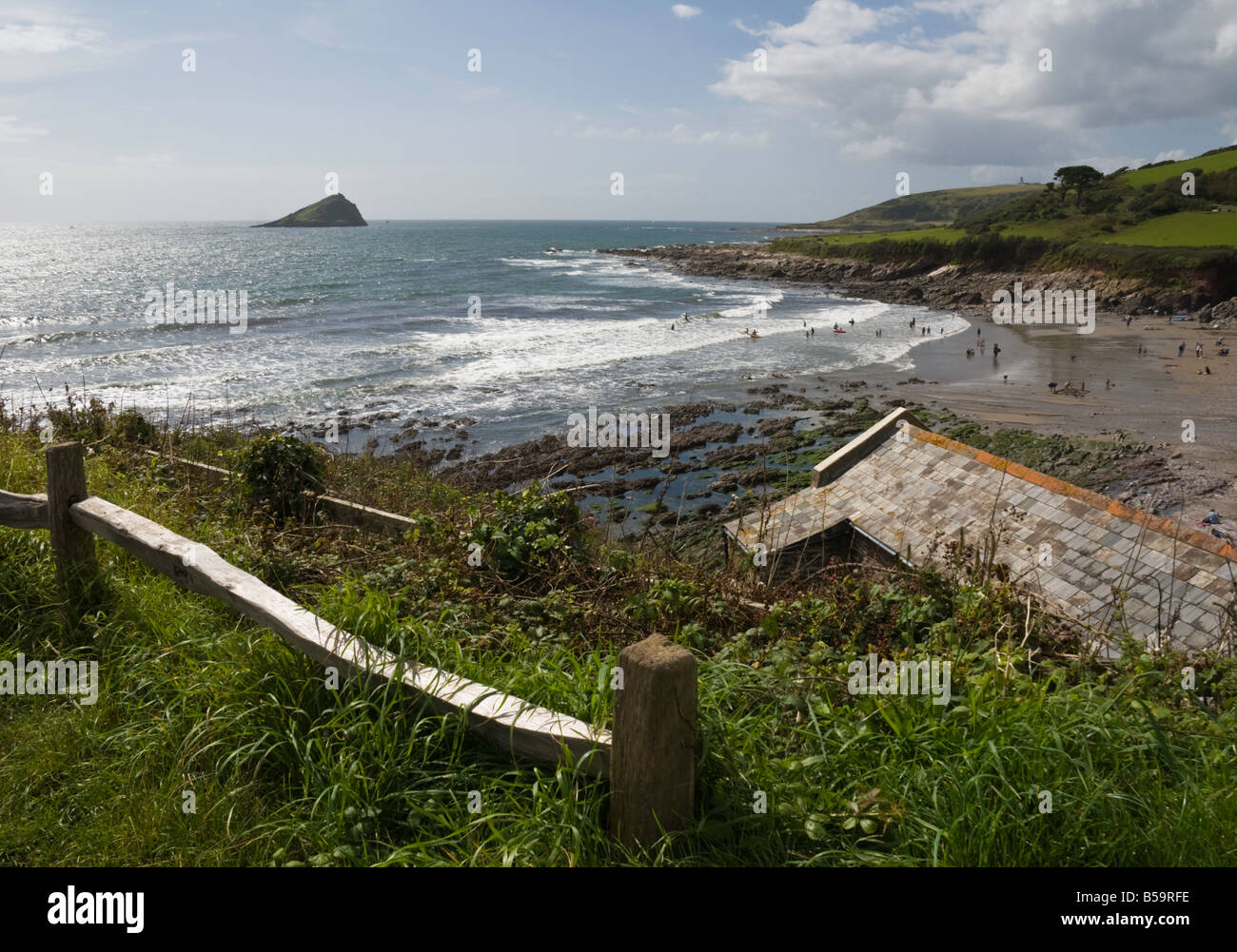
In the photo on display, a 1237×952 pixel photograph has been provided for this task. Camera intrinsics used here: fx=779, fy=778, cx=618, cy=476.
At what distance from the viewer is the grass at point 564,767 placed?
291 cm

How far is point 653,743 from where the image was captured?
2.68 meters

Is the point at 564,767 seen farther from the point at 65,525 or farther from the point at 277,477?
the point at 277,477

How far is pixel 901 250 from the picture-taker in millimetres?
78125

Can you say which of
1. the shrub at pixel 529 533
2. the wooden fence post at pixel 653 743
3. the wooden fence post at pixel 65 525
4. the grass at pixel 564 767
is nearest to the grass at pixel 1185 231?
the shrub at pixel 529 533

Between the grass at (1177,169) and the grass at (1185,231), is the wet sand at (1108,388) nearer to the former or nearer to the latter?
the grass at (1185,231)

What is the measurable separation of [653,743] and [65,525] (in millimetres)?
4460

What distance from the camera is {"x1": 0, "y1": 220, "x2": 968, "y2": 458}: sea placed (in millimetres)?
29094

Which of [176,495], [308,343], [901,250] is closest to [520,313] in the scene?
[308,343]

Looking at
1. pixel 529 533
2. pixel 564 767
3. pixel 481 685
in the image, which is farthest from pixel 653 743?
pixel 529 533

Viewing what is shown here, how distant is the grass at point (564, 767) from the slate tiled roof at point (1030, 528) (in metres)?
1.43
